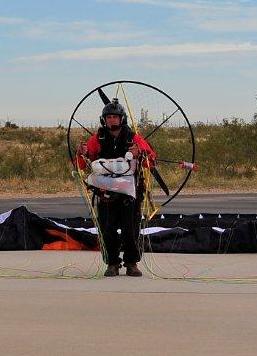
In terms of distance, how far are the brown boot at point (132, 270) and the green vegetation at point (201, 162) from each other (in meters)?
21.7

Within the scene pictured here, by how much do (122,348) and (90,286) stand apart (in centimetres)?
254

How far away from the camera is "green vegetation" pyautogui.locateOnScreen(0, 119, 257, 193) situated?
33.1 metres

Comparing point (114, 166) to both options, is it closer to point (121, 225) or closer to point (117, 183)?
point (117, 183)

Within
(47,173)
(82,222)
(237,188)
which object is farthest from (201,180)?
(82,222)

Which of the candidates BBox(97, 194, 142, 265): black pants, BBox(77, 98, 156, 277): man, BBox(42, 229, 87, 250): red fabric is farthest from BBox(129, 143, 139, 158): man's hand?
BBox(42, 229, 87, 250): red fabric

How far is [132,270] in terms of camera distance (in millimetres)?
9242

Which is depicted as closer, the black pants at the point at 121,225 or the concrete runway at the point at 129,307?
the concrete runway at the point at 129,307

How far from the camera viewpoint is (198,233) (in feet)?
36.1

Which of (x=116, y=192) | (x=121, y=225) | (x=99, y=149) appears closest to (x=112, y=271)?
(x=121, y=225)

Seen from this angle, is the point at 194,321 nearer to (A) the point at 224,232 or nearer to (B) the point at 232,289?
(B) the point at 232,289

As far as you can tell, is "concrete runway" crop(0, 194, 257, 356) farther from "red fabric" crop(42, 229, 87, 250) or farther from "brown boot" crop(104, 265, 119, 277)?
"red fabric" crop(42, 229, 87, 250)

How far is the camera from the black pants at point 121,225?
9.28 meters

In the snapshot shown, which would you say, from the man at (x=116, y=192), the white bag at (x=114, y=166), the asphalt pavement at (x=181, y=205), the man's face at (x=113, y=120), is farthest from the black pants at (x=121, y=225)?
the asphalt pavement at (x=181, y=205)

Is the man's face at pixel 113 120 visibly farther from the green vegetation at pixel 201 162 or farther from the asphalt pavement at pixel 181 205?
the green vegetation at pixel 201 162
